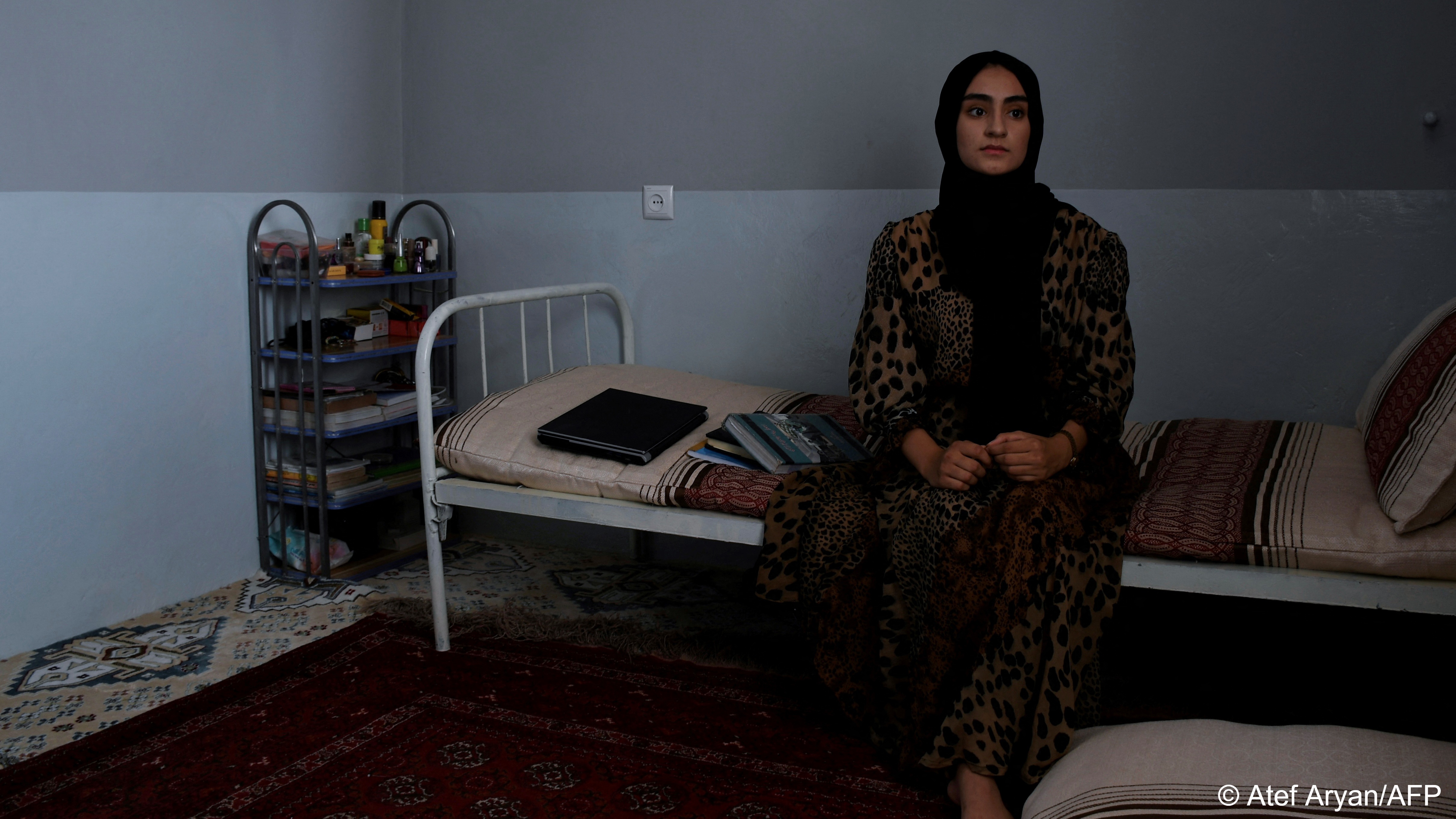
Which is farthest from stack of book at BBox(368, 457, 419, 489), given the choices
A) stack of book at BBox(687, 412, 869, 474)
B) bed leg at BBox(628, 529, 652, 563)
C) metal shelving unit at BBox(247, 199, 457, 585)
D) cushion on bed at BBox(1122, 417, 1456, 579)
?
cushion on bed at BBox(1122, 417, 1456, 579)

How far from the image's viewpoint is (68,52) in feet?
7.09

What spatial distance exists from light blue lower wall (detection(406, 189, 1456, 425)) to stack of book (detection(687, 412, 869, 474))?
1.97 ft

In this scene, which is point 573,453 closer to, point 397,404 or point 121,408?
point 397,404

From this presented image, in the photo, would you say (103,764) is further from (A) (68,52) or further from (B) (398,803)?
(A) (68,52)

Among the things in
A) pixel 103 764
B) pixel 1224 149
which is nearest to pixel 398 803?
pixel 103 764

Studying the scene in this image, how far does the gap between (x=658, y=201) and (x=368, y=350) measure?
0.84 m

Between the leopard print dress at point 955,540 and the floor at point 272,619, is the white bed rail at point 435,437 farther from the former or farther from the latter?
the leopard print dress at point 955,540

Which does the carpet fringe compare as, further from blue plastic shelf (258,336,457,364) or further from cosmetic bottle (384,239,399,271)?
cosmetic bottle (384,239,399,271)

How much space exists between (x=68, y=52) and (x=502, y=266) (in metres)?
1.16

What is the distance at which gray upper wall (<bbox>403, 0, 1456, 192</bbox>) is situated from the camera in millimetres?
2137

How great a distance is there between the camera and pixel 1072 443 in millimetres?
1708

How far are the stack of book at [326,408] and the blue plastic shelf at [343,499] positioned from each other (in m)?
0.18

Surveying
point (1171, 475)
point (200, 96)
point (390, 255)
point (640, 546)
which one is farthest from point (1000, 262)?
point (200, 96)

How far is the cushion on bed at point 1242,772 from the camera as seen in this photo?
115 centimetres
